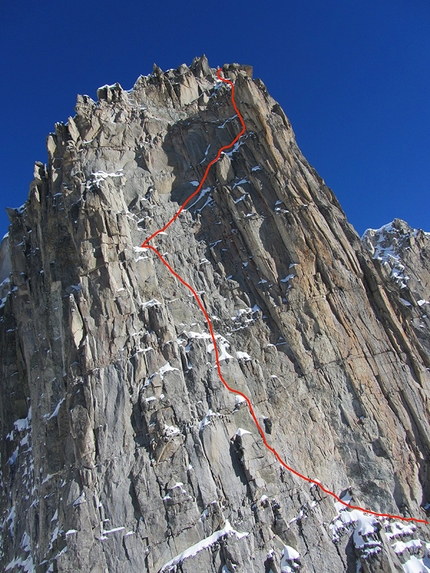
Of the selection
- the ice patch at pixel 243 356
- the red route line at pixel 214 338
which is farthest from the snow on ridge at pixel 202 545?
the ice patch at pixel 243 356

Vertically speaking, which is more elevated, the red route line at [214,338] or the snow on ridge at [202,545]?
the red route line at [214,338]

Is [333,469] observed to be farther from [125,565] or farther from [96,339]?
[96,339]

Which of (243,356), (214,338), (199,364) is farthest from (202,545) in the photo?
(214,338)

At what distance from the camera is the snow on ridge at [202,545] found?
2411cm

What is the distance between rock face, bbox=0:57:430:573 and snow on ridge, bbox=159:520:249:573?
108 millimetres

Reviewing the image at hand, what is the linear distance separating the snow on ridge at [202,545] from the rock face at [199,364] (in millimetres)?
108

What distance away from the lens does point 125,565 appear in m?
24.5

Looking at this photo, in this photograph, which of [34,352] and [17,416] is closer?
[34,352]

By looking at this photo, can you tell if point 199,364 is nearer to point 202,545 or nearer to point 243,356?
point 243,356

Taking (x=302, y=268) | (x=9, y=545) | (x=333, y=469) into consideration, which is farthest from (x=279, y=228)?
(x=9, y=545)

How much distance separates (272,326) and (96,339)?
14.0m

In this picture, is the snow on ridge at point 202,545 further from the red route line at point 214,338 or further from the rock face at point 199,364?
the red route line at point 214,338

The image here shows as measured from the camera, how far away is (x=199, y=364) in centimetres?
3086

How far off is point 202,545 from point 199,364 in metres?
11.4
